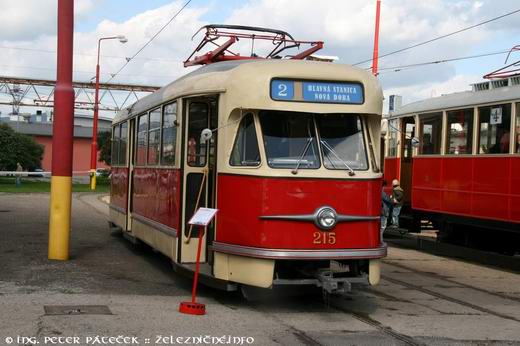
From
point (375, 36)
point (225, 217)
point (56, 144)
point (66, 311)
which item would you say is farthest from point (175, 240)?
point (375, 36)

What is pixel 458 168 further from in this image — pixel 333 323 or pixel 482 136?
pixel 333 323

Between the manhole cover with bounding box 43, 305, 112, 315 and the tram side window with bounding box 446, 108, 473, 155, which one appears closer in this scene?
the manhole cover with bounding box 43, 305, 112, 315

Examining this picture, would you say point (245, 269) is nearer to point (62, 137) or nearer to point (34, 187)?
point (62, 137)

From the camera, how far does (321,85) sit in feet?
26.6

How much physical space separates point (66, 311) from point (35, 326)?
77 centimetres

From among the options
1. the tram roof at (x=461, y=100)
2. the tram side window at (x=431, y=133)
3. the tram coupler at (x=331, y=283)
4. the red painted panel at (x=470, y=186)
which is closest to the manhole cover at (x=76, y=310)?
the tram coupler at (x=331, y=283)

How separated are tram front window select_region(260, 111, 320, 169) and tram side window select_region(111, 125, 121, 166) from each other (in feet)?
25.0

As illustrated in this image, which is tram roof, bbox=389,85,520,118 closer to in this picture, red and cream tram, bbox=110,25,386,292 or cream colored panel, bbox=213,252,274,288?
red and cream tram, bbox=110,25,386,292

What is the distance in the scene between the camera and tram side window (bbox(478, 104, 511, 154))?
12.4m

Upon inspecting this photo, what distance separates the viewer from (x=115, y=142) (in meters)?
15.6

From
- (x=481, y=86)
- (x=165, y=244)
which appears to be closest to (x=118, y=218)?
(x=165, y=244)

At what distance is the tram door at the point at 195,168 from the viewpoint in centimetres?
903

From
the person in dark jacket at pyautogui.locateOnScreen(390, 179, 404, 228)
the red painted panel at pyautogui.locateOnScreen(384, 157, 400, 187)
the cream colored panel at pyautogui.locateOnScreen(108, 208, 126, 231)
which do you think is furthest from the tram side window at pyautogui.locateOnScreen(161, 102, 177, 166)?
the red painted panel at pyautogui.locateOnScreen(384, 157, 400, 187)

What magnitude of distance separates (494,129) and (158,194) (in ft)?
21.3
